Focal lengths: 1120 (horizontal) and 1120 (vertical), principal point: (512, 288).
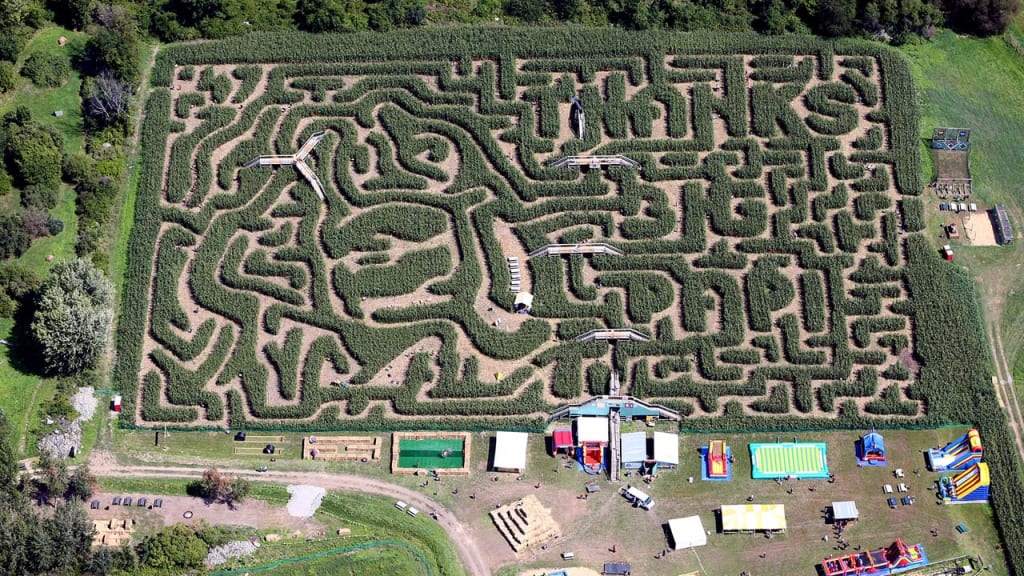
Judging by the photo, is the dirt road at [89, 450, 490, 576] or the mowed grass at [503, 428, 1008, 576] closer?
the mowed grass at [503, 428, 1008, 576]

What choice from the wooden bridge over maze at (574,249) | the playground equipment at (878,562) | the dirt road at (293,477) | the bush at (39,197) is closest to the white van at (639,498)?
the dirt road at (293,477)

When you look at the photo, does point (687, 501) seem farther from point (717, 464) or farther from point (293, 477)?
point (293, 477)

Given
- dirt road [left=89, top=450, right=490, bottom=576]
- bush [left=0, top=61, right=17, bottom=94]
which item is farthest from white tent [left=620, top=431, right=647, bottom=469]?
bush [left=0, top=61, right=17, bottom=94]

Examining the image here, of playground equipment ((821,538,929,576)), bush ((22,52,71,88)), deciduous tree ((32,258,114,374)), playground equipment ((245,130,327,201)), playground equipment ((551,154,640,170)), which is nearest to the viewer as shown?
playground equipment ((821,538,929,576))

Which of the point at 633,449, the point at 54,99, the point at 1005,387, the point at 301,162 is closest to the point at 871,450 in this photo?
the point at 1005,387

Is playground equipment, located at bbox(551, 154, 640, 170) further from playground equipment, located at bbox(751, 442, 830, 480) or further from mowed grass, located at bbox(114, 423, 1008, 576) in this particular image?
playground equipment, located at bbox(751, 442, 830, 480)

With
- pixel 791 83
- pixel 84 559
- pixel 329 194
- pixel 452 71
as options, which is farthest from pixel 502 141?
pixel 84 559
